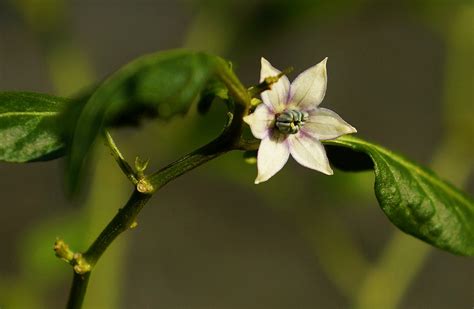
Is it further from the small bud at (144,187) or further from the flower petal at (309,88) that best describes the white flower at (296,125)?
the small bud at (144,187)

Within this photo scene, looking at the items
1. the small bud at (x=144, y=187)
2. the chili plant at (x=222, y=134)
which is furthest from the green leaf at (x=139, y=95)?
the small bud at (x=144, y=187)

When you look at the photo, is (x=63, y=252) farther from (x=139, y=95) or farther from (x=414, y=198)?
(x=414, y=198)

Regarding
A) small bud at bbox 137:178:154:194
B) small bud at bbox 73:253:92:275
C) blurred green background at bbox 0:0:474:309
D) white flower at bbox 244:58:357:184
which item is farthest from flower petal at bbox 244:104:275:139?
blurred green background at bbox 0:0:474:309

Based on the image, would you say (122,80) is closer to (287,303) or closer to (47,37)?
(47,37)

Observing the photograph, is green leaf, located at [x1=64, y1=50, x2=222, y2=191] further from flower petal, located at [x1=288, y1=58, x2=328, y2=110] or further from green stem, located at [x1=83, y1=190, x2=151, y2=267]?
flower petal, located at [x1=288, y1=58, x2=328, y2=110]


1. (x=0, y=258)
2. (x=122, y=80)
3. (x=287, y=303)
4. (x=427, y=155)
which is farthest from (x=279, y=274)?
(x=122, y=80)
